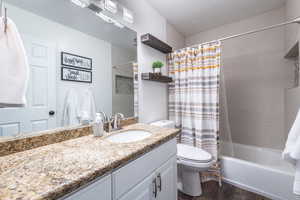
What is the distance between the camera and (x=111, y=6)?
1243 mm

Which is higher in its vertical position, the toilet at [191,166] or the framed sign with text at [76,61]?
the framed sign with text at [76,61]

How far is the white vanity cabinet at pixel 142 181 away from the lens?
0.56m

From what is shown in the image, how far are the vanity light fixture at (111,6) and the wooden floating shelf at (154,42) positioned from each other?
408 millimetres

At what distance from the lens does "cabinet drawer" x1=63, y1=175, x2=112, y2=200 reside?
0.49 meters

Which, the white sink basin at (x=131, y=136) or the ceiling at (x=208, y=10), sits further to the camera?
the ceiling at (x=208, y=10)

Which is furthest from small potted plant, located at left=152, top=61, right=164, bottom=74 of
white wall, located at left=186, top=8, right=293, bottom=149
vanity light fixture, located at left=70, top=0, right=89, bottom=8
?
white wall, located at left=186, top=8, right=293, bottom=149

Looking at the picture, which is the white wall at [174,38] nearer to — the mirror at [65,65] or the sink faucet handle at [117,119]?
the mirror at [65,65]

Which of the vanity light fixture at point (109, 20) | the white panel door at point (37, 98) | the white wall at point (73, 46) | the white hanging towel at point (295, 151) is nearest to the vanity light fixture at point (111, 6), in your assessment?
the vanity light fixture at point (109, 20)

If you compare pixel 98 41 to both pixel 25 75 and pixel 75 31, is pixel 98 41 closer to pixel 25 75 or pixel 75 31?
pixel 75 31

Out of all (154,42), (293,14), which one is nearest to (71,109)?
(154,42)

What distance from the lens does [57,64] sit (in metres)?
0.96

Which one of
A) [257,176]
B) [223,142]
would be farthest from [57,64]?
[223,142]

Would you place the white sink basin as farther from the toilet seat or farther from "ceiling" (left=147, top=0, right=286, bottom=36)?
"ceiling" (left=147, top=0, right=286, bottom=36)

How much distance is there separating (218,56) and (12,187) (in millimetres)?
1882
